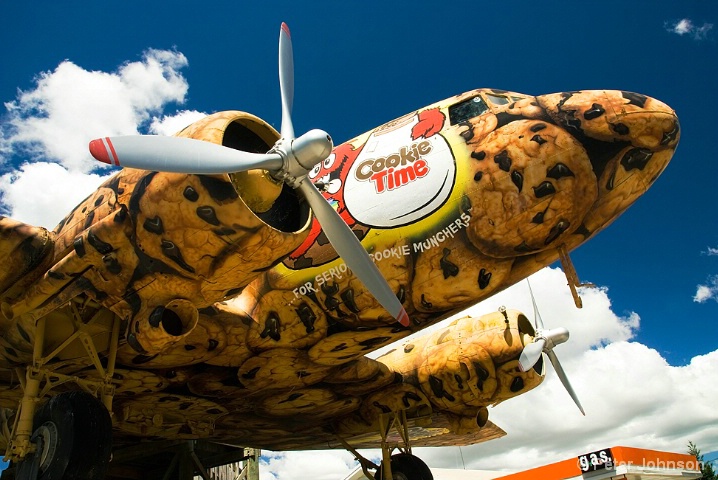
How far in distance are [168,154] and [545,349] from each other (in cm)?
918

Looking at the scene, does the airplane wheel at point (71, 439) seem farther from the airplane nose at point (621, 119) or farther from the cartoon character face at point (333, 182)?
the airplane nose at point (621, 119)

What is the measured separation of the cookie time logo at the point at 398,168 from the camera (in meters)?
8.29

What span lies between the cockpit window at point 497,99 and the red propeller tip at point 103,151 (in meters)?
5.09

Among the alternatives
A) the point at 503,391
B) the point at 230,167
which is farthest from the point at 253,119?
the point at 503,391

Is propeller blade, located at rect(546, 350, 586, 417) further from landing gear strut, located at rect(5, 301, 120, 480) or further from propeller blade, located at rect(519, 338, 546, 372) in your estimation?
landing gear strut, located at rect(5, 301, 120, 480)

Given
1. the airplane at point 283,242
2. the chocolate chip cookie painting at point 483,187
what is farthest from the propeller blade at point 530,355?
the chocolate chip cookie painting at point 483,187

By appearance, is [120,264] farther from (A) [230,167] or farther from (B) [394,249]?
(B) [394,249]

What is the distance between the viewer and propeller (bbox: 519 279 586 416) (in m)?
11.8

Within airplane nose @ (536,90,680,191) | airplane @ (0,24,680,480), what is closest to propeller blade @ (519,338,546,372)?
airplane @ (0,24,680,480)

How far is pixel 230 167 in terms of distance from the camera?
635 cm

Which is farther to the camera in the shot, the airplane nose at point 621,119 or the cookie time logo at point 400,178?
the cookie time logo at point 400,178

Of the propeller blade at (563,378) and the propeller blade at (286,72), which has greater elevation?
the propeller blade at (286,72)

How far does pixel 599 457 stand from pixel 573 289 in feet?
50.0

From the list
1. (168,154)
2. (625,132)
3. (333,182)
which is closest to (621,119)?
(625,132)
